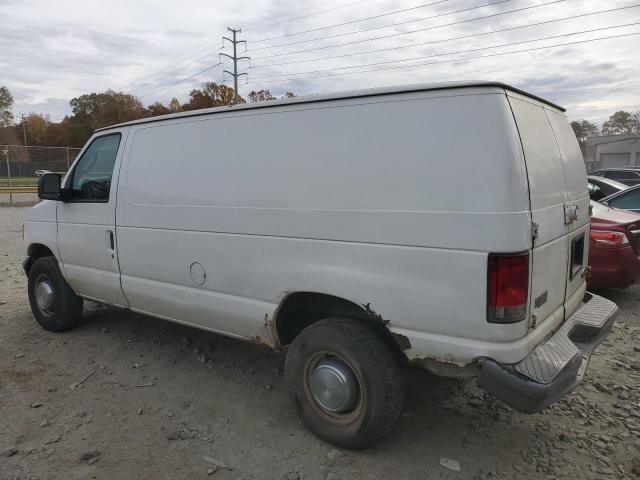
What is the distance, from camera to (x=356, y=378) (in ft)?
9.62

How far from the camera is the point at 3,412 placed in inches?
140

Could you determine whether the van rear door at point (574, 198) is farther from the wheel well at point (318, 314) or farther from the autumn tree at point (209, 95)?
the autumn tree at point (209, 95)

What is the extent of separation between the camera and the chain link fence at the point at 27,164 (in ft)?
80.9

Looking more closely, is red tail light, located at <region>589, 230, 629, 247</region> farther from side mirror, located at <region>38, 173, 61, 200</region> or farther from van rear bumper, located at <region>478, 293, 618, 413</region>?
side mirror, located at <region>38, 173, 61, 200</region>

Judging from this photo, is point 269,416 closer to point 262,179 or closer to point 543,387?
point 262,179

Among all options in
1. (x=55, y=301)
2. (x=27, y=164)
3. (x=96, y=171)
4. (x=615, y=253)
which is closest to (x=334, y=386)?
(x=96, y=171)

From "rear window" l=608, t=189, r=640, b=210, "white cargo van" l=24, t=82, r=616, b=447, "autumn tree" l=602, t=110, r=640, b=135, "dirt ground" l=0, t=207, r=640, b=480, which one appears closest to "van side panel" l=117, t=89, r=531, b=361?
"white cargo van" l=24, t=82, r=616, b=447

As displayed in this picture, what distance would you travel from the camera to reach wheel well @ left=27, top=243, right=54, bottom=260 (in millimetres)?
5198

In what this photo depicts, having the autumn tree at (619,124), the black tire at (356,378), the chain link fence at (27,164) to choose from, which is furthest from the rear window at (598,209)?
the autumn tree at (619,124)

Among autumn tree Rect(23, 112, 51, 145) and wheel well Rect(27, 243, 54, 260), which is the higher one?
autumn tree Rect(23, 112, 51, 145)

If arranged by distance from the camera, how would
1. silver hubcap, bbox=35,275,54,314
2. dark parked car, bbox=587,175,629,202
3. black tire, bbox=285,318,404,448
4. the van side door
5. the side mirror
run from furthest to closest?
dark parked car, bbox=587,175,629,202
silver hubcap, bbox=35,275,54,314
the side mirror
the van side door
black tire, bbox=285,318,404,448

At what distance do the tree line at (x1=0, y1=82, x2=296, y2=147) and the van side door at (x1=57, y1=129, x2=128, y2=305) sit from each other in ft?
179

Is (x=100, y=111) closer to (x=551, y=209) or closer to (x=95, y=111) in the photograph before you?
(x=95, y=111)

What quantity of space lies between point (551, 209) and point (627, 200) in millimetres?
5622
